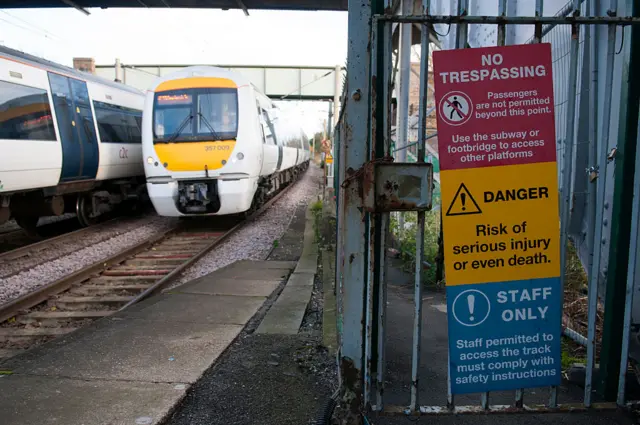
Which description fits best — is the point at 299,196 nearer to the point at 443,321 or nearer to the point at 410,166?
the point at 443,321

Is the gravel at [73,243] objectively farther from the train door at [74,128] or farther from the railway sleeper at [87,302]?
the railway sleeper at [87,302]

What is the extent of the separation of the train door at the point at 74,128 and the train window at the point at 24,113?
1.24 feet

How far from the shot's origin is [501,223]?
2182 millimetres

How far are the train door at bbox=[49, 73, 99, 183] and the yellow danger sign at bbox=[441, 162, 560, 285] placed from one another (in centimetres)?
888

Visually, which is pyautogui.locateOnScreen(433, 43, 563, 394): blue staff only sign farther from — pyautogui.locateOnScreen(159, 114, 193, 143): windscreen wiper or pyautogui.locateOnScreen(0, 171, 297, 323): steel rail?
pyautogui.locateOnScreen(159, 114, 193, 143): windscreen wiper

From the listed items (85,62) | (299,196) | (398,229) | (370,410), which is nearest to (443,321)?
(370,410)

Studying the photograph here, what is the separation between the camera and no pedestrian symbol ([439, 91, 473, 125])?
212cm

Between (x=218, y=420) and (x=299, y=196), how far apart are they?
56.3ft

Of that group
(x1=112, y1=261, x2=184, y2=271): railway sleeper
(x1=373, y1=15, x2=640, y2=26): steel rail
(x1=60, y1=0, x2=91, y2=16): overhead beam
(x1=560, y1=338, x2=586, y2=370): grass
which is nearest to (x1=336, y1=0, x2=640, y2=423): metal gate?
(x1=373, y1=15, x2=640, y2=26): steel rail

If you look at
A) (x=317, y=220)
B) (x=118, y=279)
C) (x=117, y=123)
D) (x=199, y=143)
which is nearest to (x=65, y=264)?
(x=118, y=279)

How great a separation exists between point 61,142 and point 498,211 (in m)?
8.98

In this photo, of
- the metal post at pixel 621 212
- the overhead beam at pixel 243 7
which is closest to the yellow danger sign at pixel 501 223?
the metal post at pixel 621 212

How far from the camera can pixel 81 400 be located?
9.48ft

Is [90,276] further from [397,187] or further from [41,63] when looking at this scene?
[397,187]
